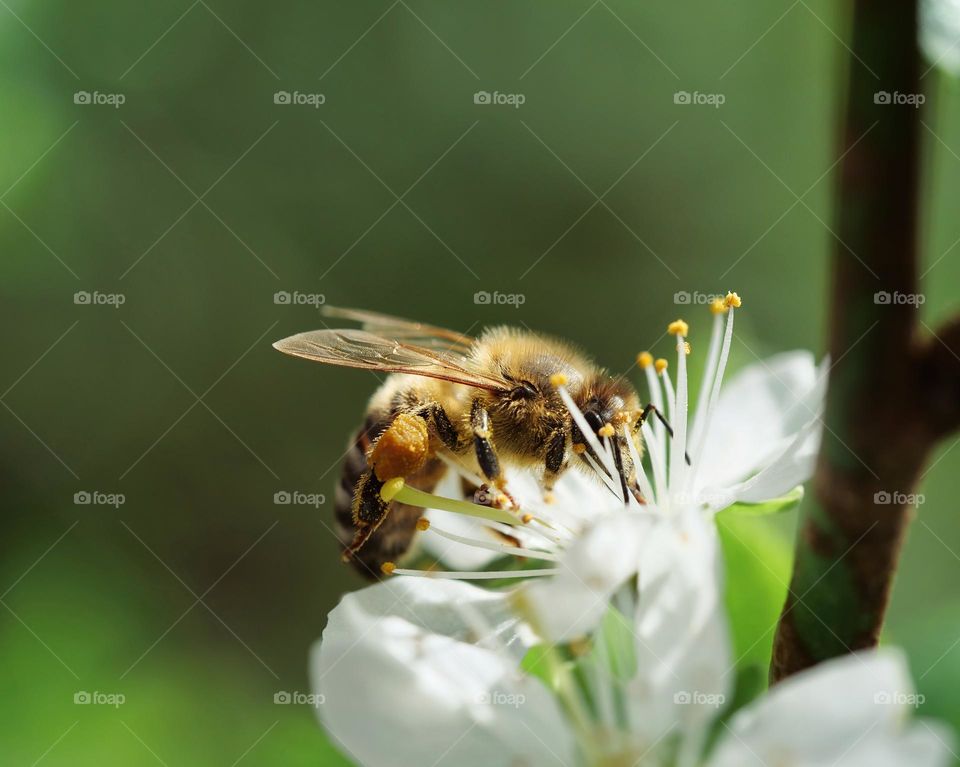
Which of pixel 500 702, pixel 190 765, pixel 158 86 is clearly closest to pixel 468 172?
pixel 158 86

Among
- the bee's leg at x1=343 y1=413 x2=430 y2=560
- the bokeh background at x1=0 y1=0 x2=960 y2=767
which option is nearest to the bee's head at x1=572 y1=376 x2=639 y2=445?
the bee's leg at x1=343 y1=413 x2=430 y2=560

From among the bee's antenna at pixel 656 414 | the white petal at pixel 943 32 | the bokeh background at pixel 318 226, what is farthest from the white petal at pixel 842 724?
the bokeh background at pixel 318 226

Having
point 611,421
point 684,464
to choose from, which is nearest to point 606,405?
point 611,421

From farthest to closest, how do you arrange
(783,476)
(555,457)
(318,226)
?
1. (318,226)
2. (555,457)
3. (783,476)

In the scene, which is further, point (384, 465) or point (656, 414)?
point (656, 414)

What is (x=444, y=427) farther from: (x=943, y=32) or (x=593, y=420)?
(x=943, y=32)

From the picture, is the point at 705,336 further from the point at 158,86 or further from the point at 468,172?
the point at 158,86

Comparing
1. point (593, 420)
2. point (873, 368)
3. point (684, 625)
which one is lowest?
point (684, 625)

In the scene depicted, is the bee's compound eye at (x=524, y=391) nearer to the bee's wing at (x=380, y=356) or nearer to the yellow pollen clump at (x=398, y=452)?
the bee's wing at (x=380, y=356)
